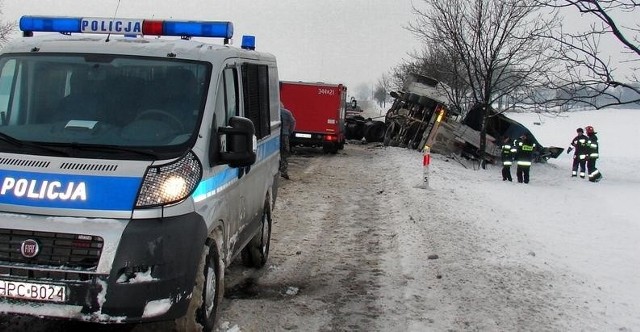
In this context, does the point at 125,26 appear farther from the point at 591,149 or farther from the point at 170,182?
the point at 591,149

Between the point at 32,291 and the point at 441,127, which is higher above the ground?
the point at 441,127

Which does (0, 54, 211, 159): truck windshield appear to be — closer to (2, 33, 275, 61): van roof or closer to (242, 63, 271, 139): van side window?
(2, 33, 275, 61): van roof

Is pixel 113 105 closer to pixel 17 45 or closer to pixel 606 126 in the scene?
pixel 17 45

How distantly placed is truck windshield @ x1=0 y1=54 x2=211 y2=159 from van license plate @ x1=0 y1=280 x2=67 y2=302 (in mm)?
905

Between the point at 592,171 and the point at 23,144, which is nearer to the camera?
the point at 23,144

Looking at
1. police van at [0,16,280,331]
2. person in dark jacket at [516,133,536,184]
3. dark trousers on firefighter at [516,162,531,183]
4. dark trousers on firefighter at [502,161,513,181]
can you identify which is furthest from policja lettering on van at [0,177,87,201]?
dark trousers on firefighter at [502,161,513,181]

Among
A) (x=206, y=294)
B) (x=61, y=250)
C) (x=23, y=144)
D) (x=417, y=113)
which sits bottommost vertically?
(x=206, y=294)

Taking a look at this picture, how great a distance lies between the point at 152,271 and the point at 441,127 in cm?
2049

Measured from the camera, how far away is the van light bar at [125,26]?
16.5ft

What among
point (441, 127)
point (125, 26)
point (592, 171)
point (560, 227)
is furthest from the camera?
point (441, 127)

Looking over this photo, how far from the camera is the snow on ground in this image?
19.4 ft

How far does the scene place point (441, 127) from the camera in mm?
23188

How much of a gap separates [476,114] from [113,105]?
21194 mm

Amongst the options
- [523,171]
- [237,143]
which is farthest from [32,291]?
[523,171]
